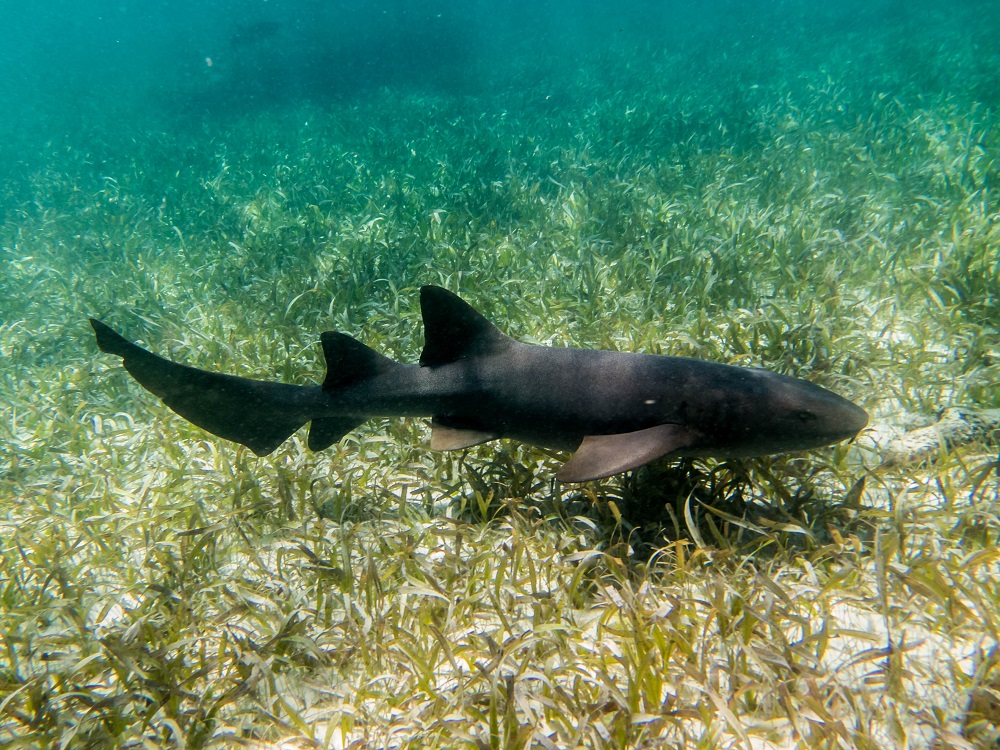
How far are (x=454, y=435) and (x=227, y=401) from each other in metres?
1.54

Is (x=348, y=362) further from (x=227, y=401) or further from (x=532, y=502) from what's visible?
(x=532, y=502)

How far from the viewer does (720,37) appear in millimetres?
26328

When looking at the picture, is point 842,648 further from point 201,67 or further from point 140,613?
point 201,67

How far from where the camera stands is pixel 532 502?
140 inches

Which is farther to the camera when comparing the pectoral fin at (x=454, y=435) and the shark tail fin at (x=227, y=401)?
the shark tail fin at (x=227, y=401)

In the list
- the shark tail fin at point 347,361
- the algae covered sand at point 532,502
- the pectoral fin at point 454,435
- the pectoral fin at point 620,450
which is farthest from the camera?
the shark tail fin at point 347,361

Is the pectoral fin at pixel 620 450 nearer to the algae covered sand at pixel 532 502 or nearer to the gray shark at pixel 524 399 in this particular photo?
the gray shark at pixel 524 399

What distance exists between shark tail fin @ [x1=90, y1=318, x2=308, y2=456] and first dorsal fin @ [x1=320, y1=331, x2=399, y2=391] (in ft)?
0.89

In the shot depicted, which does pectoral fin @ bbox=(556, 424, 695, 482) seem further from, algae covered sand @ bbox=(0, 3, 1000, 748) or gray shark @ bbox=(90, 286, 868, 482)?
algae covered sand @ bbox=(0, 3, 1000, 748)

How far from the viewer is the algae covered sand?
89.5 inches

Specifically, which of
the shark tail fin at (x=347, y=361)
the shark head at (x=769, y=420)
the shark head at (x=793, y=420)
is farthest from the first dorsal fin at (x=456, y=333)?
the shark head at (x=793, y=420)

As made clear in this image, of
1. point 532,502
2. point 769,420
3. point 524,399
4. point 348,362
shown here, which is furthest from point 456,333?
point 769,420

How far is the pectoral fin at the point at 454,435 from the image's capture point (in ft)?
10.4

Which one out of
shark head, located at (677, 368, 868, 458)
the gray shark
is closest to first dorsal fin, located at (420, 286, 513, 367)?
the gray shark
